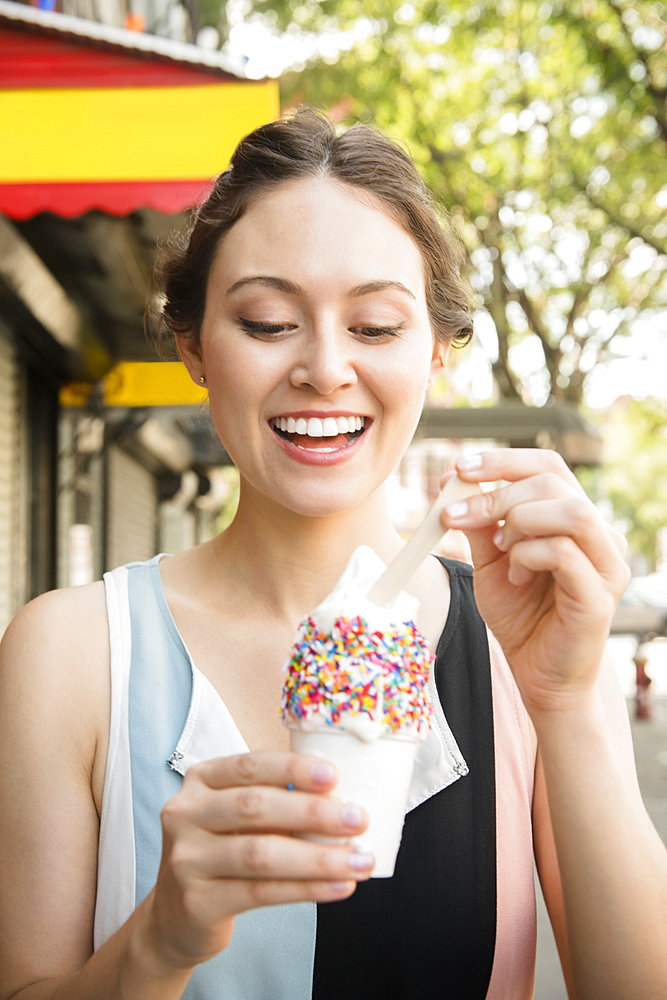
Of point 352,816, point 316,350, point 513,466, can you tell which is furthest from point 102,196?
point 352,816

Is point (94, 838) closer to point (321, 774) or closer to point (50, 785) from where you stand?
point (50, 785)

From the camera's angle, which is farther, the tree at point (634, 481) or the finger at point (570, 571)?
the tree at point (634, 481)

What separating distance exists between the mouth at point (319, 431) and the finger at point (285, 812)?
74cm

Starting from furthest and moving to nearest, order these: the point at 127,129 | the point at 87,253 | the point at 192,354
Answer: the point at 87,253 < the point at 127,129 < the point at 192,354

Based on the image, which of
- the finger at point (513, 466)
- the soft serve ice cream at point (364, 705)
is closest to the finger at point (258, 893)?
the soft serve ice cream at point (364, 705)

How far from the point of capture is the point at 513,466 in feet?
4.65

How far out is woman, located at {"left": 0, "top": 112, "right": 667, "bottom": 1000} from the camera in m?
1.46

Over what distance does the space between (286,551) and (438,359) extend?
0.61 meters

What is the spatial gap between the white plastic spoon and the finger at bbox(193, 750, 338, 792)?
1.12 feet

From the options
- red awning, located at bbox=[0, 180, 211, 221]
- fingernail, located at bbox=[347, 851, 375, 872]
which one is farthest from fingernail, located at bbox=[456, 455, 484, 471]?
red awning, located at bbox=[0, 180, 211, 221]

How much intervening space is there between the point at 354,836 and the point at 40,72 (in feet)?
14.5

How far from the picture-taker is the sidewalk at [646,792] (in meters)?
4.22

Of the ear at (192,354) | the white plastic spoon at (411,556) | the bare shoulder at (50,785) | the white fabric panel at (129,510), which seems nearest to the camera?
the white plastic spoon at (411,556)

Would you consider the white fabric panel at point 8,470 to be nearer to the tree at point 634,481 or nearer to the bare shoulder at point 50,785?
the bare shoulder at point 50,785
